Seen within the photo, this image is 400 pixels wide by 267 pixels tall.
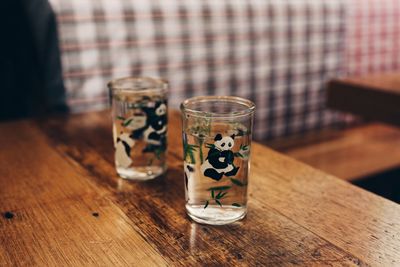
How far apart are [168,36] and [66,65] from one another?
43 centimetres

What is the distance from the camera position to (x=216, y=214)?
69 centimetres

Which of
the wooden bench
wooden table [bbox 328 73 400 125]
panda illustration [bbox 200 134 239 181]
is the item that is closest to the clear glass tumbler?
panda illustration [bbox 200 134 239 181]

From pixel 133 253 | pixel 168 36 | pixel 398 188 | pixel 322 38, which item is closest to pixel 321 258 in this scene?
pixel 133 253

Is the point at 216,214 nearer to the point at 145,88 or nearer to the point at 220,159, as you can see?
the point at 220,159

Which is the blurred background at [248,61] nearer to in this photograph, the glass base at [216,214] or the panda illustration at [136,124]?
the panda illustration at [136,124]

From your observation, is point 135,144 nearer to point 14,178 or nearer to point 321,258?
point 14,178

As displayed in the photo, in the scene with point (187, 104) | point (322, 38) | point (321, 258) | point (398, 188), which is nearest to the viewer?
point (321, 258)

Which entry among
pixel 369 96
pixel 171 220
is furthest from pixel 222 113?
pixel 369 96

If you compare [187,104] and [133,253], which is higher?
[187,104]

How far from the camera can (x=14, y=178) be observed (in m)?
0.89

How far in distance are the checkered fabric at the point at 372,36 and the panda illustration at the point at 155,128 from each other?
1.82 meters

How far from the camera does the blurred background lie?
1710 millimetres

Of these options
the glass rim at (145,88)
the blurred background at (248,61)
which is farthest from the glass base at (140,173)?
the blurred background at (248,61)

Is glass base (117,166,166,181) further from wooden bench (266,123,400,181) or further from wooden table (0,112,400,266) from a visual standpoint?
wooden bench (266,123,400,181)
